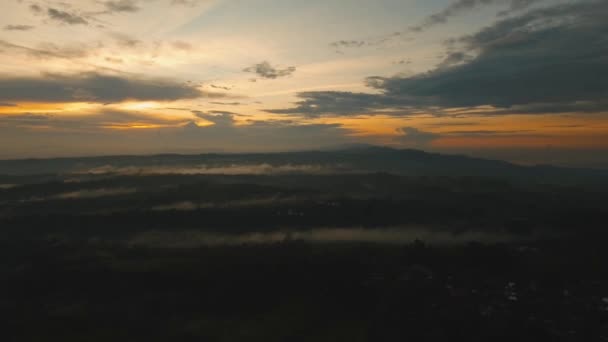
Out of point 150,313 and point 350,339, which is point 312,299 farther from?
point 150,313

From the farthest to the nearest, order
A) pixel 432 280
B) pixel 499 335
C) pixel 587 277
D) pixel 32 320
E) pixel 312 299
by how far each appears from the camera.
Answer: pixel 587 277 < pixel 432 280 < pixel 312 299 < pixel 32 320 < pixel 499 335

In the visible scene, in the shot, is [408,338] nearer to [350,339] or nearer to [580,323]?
[350,339]

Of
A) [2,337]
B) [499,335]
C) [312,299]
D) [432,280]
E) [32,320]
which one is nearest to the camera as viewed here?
[499,335]

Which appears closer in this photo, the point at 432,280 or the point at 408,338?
the point at 408,338

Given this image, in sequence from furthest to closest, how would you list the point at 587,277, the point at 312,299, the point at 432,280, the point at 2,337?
the point at 587,277
the point at 432,280
the point at 312,299
the point at 2,337

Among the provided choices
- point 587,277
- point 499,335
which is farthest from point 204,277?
point 587,277

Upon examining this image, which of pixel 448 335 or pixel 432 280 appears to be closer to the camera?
pixel 448 335

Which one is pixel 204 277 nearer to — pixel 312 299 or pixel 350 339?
pixel 312 299

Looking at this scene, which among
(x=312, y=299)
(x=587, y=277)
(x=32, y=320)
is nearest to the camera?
(x=32, y=320)

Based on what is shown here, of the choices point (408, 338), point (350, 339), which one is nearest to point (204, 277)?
point (350, 339)
